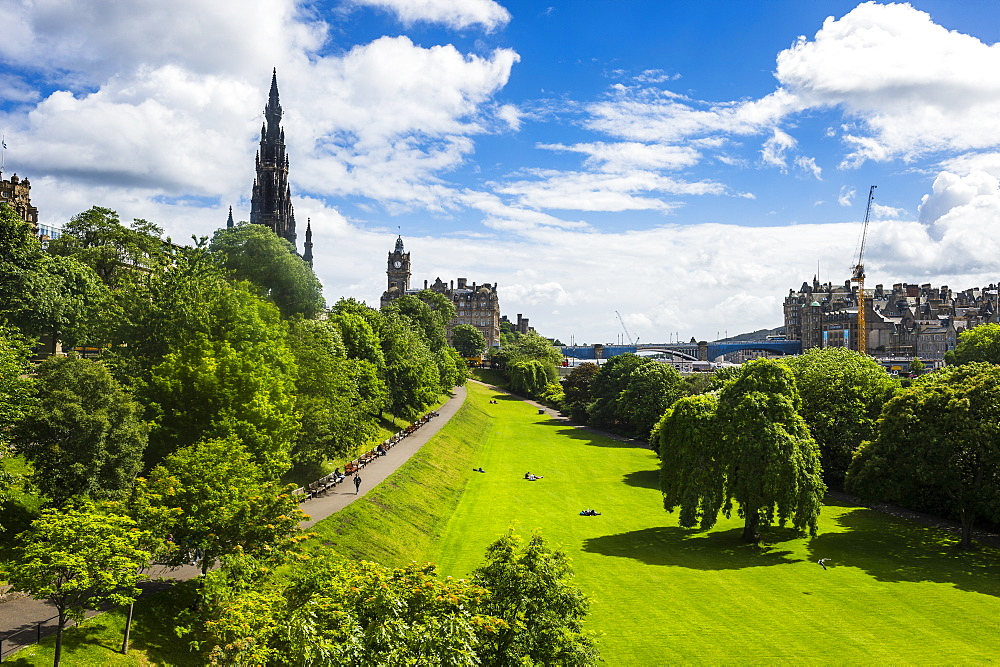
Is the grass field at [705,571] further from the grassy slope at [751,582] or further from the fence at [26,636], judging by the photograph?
the fence at [26,636]

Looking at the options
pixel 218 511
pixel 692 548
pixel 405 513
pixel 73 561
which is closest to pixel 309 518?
pixel 218 511

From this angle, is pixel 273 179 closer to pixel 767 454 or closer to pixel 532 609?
pixel 767 454

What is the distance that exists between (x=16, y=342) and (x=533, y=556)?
86.6 ft

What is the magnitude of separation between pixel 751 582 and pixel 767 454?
26.1 ft

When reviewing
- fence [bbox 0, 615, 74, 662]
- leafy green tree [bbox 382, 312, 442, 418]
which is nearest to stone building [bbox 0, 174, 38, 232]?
leafy green tree [bbox 382, 312, 442, 418]

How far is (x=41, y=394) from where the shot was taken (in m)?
29.3

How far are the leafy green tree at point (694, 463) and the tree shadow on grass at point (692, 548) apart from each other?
2003mm

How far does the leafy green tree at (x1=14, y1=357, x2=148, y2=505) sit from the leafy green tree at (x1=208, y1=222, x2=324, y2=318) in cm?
3856

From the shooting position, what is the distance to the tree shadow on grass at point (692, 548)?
144 feet

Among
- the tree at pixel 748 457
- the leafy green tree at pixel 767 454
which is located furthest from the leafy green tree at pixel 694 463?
the leafy green tree at pixel 767 454

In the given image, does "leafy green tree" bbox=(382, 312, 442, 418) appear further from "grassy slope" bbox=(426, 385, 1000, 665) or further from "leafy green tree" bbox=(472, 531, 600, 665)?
"leafy green tree" bbox=(472, 531, 600, 665)

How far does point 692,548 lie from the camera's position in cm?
4703

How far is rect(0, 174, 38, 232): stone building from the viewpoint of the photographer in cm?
10169

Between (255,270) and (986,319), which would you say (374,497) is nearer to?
(255,270)
